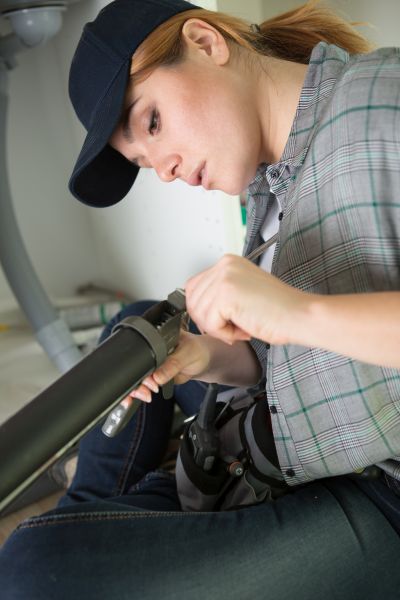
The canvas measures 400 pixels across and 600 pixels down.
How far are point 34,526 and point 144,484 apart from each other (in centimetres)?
24

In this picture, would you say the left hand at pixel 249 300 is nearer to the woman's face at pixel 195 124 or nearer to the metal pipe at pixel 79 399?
the metal pipe at pixel 79 399

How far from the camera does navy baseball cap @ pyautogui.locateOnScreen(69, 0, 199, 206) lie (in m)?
0.77

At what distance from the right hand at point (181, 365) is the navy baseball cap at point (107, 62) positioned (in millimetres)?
273

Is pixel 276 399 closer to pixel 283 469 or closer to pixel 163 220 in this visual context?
pixel 283 469

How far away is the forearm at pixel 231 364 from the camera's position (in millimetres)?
935

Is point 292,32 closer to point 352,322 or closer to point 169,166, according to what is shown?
point 169,166

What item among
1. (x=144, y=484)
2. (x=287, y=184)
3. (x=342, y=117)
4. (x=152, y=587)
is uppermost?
(x=342, y=117)

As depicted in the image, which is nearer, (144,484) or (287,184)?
(287,184)

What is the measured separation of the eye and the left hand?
0.93 feet

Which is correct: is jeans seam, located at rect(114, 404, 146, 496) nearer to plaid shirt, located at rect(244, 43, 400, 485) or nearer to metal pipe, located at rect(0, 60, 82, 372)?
plaid shirt, located at rect(244, 43, 400, 485)

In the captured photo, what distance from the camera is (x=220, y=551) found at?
747mm

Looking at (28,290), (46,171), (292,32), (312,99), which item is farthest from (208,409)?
(46,171)

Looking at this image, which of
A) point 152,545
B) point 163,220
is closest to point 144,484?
point 152,545

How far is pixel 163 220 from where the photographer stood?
156 centimetres
